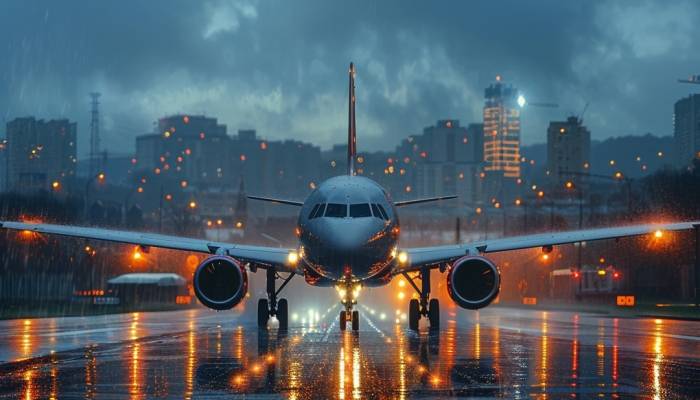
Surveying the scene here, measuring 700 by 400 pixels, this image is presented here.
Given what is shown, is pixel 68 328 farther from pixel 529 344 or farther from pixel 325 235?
pixel 529 344

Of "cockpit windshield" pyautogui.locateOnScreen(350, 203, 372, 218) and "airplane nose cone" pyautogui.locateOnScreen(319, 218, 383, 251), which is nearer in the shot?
"airplane nose cone" pyautogui.locateOnScreen(319, 218, 383, 251)

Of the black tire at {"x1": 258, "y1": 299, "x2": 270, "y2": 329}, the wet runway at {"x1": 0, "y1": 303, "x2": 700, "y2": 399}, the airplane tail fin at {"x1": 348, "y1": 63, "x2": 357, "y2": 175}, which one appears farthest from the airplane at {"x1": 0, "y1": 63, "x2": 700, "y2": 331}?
the wet runway at {"x1": 0, "y1": 303, "x2": 700, "y2": 399}

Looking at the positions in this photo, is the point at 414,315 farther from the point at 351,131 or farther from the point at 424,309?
the point at 351,131

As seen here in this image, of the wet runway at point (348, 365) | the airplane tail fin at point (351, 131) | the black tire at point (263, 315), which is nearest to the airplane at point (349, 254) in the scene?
the black tire at point (263, 315)

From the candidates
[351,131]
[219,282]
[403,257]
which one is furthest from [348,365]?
[351,131]

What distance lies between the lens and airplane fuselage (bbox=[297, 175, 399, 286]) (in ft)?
109

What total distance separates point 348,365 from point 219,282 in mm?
13144

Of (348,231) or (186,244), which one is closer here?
(348,231)

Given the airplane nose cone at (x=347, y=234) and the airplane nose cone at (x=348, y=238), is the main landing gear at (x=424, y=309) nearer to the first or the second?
the airplane nose cone at (x=347, y=234)

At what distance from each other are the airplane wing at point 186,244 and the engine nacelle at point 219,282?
1.74 m

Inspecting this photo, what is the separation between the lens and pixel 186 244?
1572 inches

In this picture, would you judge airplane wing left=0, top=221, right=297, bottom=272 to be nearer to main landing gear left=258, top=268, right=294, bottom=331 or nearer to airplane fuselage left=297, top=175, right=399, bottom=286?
main landing gear left=258, top=268, right=294, bottom=331

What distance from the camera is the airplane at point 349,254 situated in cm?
3359

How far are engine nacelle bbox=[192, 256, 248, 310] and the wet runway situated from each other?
1219mm
